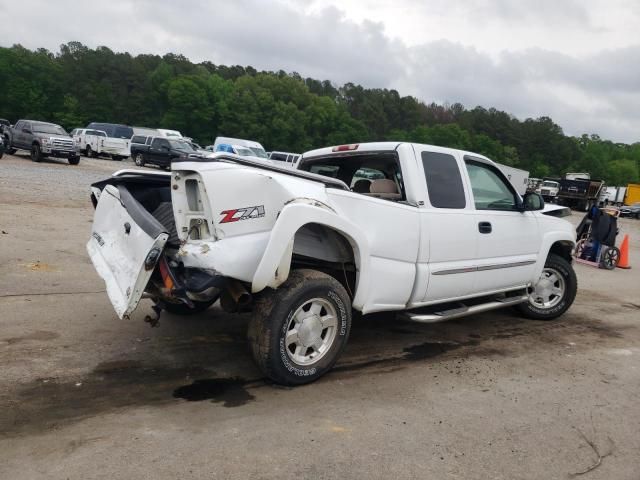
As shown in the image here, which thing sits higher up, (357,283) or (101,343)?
(357,283)

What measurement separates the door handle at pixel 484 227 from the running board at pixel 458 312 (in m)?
0.78

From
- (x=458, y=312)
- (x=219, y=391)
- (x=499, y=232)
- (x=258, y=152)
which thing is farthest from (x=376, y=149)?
(x=258, y=152)

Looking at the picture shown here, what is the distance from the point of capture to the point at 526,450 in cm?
330

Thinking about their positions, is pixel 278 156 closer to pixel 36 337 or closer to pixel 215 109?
pixel 36 337

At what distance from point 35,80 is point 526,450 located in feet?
296

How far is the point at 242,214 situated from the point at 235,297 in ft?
2.30

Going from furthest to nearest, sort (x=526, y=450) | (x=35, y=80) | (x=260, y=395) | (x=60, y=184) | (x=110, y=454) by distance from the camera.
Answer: (x=35, y=80), (x=60, y=184), (x=260, y=395), (x=526, y=450), (x=110, y=454)

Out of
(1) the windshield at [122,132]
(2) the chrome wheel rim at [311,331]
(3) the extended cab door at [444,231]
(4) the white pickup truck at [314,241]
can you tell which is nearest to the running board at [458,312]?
(4) the white pickup truck at [314,241]

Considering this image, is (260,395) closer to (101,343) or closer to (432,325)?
(101,343)

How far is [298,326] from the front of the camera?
12.9ft

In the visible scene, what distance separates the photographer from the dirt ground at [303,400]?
2.98 m

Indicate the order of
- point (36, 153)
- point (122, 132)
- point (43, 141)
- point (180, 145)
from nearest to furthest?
point (43, 141), point (36, 153), point (180, 145), point (122, 132)

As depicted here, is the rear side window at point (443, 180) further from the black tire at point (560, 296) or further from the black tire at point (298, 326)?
the black tire at point (560, 296)

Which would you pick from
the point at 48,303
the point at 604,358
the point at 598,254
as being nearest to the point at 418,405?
the point at 604,358
